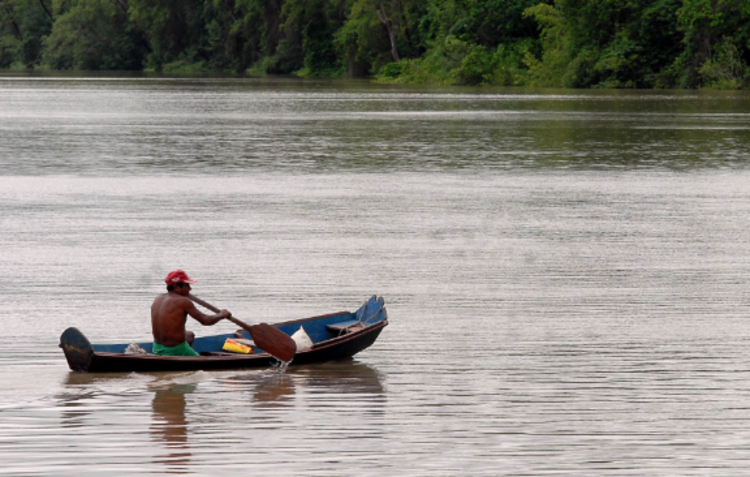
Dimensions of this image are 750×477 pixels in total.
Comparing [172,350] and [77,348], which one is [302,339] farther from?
[77,348]

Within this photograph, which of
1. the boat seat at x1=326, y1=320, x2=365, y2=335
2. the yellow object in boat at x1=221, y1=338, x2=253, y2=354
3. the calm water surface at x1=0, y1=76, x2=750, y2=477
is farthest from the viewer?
the boat seat at x1=326, y1=320, x2=365, y2=335

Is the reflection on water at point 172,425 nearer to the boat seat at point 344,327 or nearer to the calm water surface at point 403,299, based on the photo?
the calm water surface at point 403,299

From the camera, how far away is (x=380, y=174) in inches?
1135

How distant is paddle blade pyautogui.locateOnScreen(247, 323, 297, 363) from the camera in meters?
10.8

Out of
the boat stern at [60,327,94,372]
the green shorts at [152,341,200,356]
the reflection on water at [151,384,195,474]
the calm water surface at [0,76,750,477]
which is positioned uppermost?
the boat stern at [60,327,94,372]

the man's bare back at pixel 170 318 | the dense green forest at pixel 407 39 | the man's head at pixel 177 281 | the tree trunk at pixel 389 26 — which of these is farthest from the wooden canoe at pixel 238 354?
the tree trunk at pixel 389 26

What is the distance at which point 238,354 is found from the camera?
1112cm

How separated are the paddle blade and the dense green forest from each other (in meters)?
60.9

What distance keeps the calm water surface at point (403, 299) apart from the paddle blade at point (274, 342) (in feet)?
0.69

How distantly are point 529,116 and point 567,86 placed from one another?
30339mm

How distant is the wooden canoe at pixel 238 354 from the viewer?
10.5 metres

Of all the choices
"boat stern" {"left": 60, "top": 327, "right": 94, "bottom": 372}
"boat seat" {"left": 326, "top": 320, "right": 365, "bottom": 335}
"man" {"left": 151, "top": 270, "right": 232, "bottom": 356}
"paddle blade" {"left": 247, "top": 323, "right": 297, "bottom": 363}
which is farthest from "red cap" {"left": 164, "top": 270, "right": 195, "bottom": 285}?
"boat seat" {"left": 326, "top": 320, "right": 365, "bottom": 335}

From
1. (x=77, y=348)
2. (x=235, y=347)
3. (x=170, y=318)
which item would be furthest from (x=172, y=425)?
(x=235, y=347)

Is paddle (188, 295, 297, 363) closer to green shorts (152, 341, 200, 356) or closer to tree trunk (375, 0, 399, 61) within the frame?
green shorts (152, 341, 200, 356)
